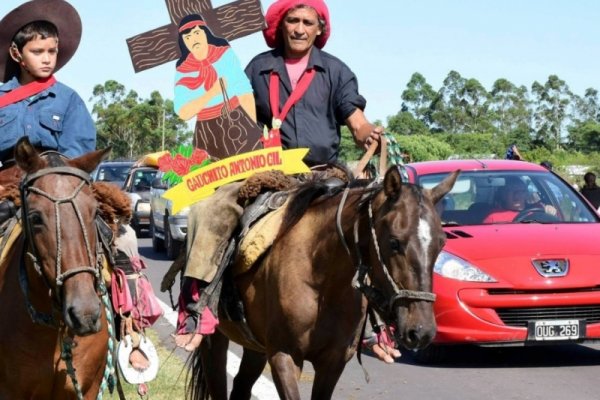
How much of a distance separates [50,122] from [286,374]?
78.4 inches

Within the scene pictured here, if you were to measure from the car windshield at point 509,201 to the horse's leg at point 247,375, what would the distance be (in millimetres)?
3817

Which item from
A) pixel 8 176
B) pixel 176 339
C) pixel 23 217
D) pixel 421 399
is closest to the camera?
pixel 23 217

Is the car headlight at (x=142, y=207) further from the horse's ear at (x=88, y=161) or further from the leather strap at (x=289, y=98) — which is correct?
the horse's ear at (x=88, y=161)

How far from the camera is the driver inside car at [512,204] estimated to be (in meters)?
11.5

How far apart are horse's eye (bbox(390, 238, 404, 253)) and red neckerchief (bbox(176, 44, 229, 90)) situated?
2.36 metres

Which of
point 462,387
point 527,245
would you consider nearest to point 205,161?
point 462,387

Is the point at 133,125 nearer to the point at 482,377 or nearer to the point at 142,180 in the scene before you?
the point at 142,180

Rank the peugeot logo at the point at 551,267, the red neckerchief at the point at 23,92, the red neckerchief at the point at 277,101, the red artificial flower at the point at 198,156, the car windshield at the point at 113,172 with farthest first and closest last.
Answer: the car windshield at the point at 113,172 → the peugeot logo at the point at 551,267 → the red artificial flower at the point at 198,156 → the red neckerchief at the point at 277,101 → the red neckerchief at the point at 23,92

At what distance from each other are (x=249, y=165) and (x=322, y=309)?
1.45m

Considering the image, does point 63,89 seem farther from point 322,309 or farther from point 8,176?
point 322,309

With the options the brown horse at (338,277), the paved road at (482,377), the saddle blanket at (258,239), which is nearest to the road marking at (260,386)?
the paved road at (482,377)

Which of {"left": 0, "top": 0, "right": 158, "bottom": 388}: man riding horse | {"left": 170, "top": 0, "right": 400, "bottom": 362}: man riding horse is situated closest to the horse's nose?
{"left": 0, "top": 0, "right": 158, "bottom": 388}: man riding horse

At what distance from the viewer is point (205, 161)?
7.77 metres

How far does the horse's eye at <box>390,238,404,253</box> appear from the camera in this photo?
5.93m
